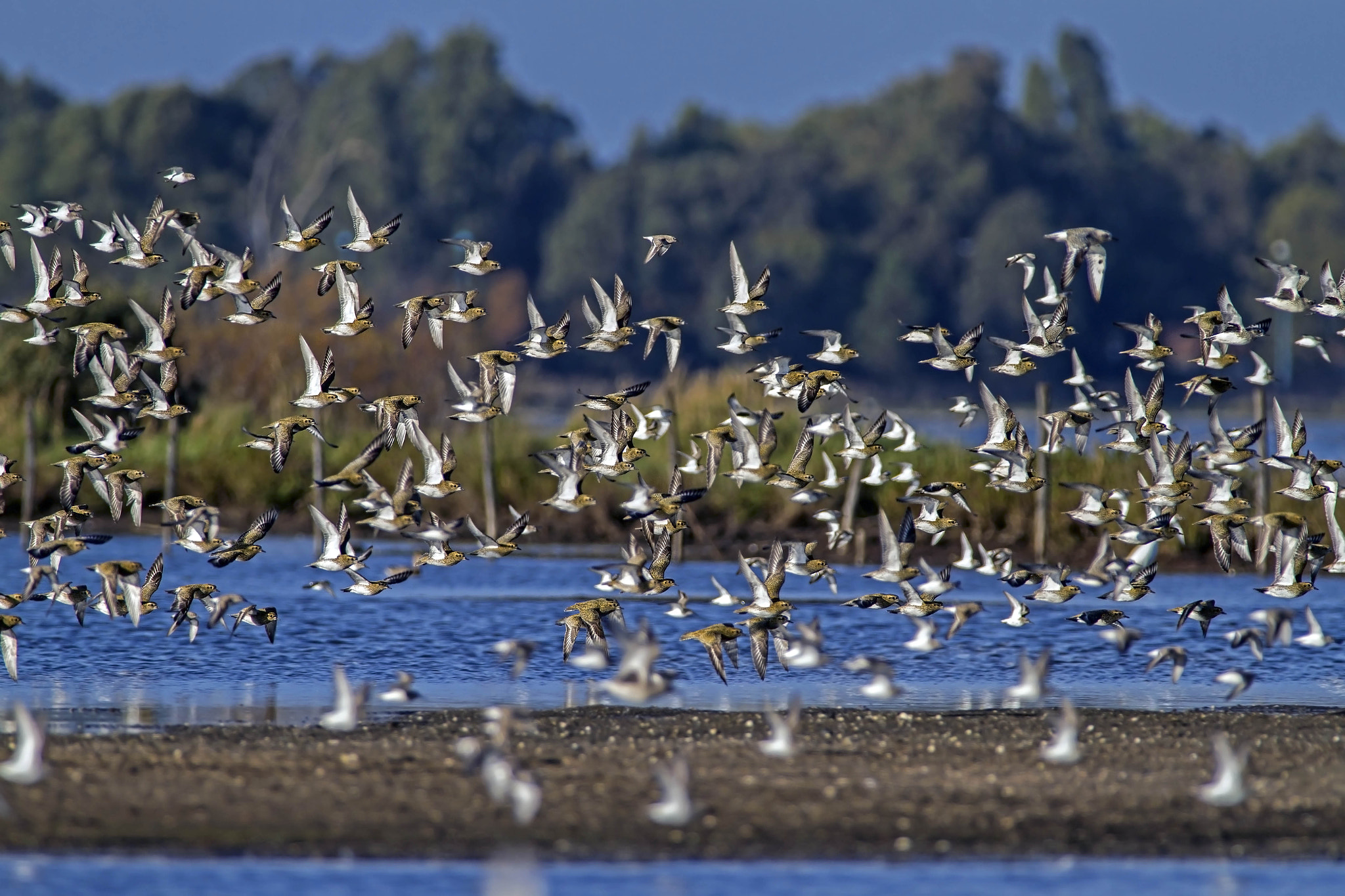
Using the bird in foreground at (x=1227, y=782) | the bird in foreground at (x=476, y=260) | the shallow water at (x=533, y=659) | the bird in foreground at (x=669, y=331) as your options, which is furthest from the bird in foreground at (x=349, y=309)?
the bird in foreground at (x=1227, y=782)

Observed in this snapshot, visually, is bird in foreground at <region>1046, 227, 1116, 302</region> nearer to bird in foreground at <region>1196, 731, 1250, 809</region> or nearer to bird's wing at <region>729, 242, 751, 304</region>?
bird's wing at <region>729, 242, 751, 304</region>

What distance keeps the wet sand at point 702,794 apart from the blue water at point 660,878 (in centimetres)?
27

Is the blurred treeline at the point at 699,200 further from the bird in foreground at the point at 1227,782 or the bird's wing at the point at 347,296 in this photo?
the bird in foreground at the point at 1227,782

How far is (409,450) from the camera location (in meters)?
40.7

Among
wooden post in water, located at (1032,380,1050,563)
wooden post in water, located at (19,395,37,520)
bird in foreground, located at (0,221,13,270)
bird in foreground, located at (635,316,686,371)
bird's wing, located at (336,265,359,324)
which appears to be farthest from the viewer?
wooden post in water, located at (19,395,37,520)

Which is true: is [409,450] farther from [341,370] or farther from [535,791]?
[535,791]

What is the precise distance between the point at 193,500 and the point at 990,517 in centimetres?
1775

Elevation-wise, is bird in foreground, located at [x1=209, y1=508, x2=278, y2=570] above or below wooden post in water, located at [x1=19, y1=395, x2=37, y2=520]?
below

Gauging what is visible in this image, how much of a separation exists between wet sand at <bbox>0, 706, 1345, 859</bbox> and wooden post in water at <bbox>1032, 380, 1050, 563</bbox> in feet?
44.9

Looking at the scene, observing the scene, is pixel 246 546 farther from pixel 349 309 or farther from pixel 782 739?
pixel 782 739

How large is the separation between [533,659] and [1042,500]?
39.8 ft

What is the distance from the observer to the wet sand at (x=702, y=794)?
1407 cm

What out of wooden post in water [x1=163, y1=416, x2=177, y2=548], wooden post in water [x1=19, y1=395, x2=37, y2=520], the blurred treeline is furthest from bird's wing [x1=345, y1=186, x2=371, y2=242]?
the blurred treeline

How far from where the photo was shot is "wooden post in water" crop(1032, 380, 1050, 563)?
106ft
